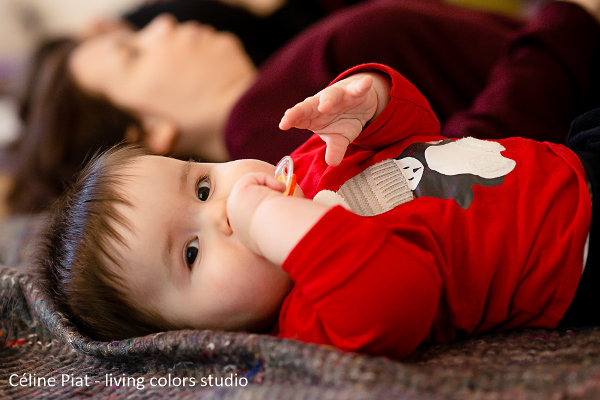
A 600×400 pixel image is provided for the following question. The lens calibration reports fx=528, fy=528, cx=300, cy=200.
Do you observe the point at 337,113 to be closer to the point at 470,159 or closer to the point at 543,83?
the point at 470,159

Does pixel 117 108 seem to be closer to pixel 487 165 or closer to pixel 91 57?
pixel 91 57

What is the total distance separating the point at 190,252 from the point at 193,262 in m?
0.01

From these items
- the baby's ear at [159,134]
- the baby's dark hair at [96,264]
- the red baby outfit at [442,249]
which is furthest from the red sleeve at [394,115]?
the baby's ear at [159,134]

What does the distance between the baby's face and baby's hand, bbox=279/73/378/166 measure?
0.13m

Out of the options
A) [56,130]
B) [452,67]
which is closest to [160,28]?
[56,130]

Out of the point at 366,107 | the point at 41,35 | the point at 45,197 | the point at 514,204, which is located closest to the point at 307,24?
the point at 45,197

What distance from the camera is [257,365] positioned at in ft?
1.88

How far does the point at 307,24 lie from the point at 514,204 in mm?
1335

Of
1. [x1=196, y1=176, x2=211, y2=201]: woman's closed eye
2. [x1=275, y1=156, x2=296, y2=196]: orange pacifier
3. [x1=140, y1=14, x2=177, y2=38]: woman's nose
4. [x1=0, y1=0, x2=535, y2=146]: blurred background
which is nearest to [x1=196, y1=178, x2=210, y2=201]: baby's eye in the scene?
[x1=196, y1=176, x2=211, y2=201]: woman's closed eye

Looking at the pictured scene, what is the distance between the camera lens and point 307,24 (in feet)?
5.99

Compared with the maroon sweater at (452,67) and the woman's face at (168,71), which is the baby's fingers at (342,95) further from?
the woman's face at (168,71)

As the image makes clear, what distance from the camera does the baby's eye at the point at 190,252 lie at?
2.33 feet

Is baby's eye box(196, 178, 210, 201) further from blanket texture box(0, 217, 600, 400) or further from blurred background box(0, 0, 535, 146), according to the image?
blurred background box(0, 0, 535, 146)

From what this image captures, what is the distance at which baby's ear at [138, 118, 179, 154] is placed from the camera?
148cm
